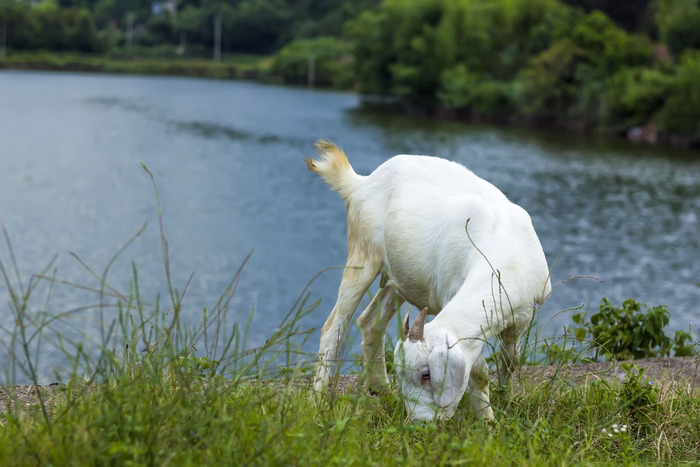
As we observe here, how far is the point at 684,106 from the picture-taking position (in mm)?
42781

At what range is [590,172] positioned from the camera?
31953mm

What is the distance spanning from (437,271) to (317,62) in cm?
9585

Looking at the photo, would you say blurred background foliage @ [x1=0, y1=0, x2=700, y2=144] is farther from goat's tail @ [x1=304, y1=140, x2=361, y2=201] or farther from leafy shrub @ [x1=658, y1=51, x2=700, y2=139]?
goat's tail @ [x1=304, y1=140, x2=361, y2=201]

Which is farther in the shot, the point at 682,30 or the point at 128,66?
the point at 128,66

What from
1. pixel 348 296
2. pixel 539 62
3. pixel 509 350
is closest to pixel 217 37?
pixel 539 62

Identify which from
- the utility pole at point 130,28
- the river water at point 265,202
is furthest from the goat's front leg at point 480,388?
the utility pole at point 130,28

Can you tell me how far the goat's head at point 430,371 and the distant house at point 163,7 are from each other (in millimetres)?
Answer: 145058

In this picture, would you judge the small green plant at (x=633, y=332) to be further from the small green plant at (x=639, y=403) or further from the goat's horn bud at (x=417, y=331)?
the goat's horn bud at (x=417, y=331)

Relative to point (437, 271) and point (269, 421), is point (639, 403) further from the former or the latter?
point (269, 421)

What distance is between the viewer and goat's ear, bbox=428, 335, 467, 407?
4.05 meters

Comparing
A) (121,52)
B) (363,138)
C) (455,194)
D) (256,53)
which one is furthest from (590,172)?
(256,53)

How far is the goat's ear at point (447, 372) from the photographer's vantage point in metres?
4.05

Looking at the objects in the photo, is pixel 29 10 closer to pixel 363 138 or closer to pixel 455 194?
pixel 363 138

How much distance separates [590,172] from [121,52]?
97.9 m
